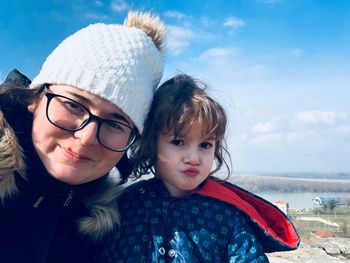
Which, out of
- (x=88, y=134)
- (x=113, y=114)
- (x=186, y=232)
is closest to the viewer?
(x=88, y=134)

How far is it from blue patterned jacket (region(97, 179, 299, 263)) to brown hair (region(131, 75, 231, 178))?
0.24 meters

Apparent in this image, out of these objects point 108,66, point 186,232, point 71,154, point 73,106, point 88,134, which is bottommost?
point 186,232

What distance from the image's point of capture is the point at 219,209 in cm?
221

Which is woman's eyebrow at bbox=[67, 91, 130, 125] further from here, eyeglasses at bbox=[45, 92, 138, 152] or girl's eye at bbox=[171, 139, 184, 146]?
girl's eye at bbox=[171, 139, 184, 146]

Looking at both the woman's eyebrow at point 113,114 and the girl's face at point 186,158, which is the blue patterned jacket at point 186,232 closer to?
the girl's face at point 186,158

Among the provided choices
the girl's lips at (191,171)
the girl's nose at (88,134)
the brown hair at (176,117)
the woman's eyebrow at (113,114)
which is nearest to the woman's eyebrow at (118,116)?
the woman's eyebrow at (113,114)

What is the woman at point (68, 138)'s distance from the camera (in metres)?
1.84

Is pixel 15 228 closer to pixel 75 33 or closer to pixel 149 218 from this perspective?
pixel 149 218

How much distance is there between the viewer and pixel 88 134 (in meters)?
1.80

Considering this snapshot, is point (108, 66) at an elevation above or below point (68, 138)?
above

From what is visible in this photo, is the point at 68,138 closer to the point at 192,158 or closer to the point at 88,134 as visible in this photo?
the point at 88,134

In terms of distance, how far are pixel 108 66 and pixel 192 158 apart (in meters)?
0.68

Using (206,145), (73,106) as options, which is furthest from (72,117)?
(206,145)

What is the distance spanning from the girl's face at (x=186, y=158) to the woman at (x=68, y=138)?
30 cm
